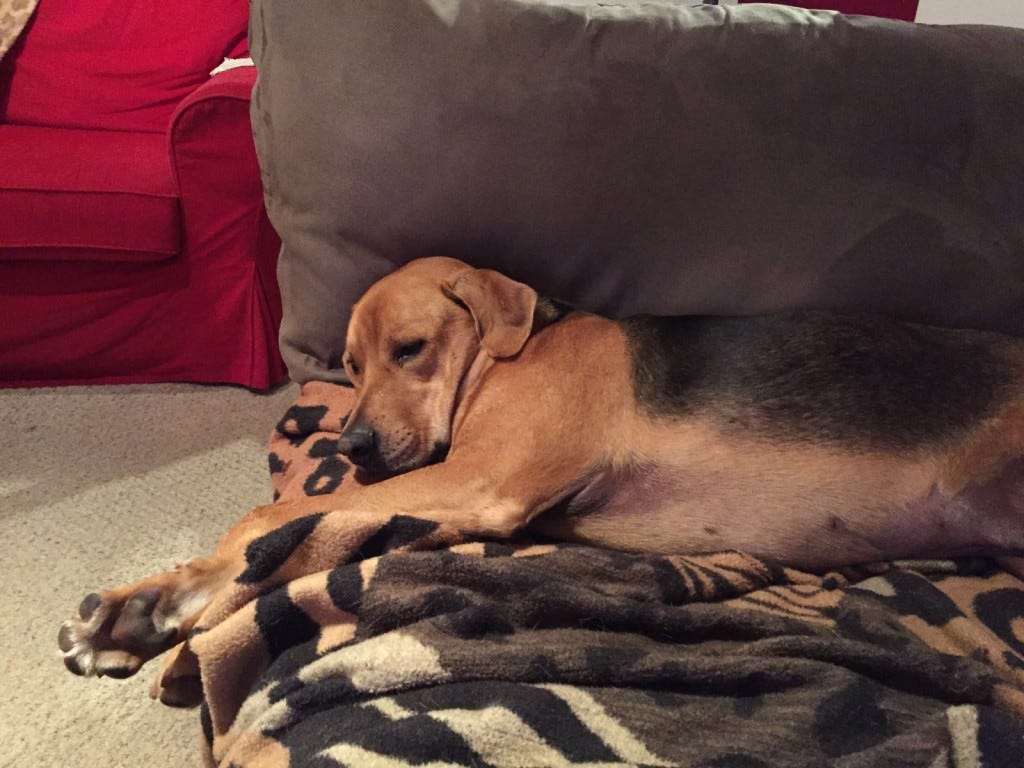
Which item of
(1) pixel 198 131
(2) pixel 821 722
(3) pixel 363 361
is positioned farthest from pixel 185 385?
(2) pixel 821 722

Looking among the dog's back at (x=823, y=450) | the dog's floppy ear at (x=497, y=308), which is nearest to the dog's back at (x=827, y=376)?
the dog's back at (x=823, y=450)

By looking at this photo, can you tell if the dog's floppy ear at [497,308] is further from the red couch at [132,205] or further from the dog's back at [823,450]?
the red couch at [132,205]

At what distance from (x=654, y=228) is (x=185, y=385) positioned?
210 centimetres

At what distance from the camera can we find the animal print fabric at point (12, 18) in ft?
11.3

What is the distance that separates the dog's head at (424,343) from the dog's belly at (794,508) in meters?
0.36

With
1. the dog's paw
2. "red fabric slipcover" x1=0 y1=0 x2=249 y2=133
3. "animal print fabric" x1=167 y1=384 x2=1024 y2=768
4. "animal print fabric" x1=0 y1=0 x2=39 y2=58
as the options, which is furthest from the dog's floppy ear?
"animal print fabric" x1=0 y1=0 x2=39 y2=58

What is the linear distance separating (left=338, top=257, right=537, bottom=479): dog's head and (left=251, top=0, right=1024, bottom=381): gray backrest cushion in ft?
0.48

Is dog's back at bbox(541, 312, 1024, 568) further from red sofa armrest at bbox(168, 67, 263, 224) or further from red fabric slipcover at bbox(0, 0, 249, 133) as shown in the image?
red fabric slipcover at bbox(0, 0, 249, 133)

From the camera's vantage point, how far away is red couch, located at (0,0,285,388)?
2664 mm

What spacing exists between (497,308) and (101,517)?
1.48m

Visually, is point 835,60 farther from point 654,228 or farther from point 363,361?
point 363,361

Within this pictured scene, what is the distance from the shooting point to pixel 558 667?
1.14 m

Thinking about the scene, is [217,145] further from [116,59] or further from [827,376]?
[827,376]

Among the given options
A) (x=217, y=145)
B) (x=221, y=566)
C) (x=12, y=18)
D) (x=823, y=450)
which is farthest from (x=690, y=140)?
(x=12, y=18)
